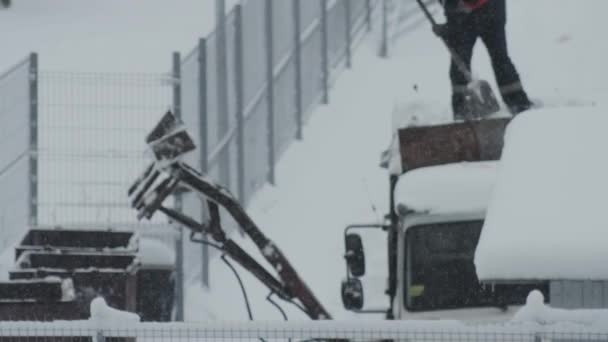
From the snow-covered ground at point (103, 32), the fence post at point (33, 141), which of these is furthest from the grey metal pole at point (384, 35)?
the fence post at point (33, 141)

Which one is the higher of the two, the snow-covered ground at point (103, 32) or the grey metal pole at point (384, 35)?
the snow-covered ground at point (103, 32)

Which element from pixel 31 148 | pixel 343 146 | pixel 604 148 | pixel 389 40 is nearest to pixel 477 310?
pixel 604 148

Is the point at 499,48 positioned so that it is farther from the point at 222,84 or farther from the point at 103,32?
the point at 103,32

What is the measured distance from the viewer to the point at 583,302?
342 inches

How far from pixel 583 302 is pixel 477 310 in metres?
2.20

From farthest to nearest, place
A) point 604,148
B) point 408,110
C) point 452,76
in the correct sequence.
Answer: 1. point 452,76
2. point 408,110
3. point 604,148

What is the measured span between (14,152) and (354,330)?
7722 millimetres

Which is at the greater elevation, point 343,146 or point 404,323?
point 343,146

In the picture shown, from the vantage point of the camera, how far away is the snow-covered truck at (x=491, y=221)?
27.6ft

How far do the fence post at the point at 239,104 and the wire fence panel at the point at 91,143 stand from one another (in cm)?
189

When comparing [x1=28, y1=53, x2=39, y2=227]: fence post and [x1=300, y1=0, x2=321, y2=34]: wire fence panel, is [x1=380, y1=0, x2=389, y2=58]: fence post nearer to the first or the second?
[x1=300, y1=0, x2=321, y2=34]: wire fence panel

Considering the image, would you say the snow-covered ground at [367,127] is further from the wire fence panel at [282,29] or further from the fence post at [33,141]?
the fence post at [33,141]

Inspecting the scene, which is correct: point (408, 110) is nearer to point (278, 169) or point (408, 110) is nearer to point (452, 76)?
point (452, 76)

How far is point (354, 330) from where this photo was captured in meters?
8.21
